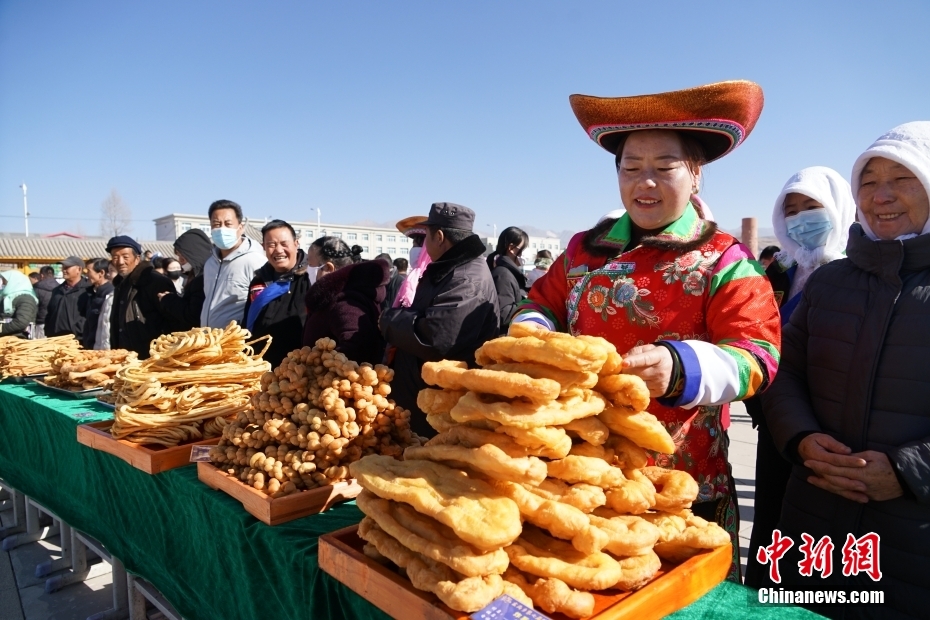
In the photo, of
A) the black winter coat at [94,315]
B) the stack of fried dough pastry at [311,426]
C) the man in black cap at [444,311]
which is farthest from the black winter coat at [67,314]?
the stack of fried dough pastry at [311,426]

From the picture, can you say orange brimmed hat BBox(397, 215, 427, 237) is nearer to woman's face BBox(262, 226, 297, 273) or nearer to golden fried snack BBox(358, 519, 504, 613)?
woman's face BBox(262, 226, 297, 273)

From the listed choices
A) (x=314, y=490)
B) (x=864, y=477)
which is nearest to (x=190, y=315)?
(x=314, y=490)

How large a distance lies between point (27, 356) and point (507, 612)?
15.8ft

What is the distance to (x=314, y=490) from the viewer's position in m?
1.74

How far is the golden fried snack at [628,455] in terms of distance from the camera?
4.19 ft

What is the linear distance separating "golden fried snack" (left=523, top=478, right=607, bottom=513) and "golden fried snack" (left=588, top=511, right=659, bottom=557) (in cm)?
4

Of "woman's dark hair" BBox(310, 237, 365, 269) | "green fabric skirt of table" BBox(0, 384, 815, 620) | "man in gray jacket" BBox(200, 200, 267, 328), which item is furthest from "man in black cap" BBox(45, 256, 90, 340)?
"woman's dark hair" BBox(310, 237, 365, 269)

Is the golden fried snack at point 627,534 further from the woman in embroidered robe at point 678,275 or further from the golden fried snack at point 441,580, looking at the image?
the woman in embroidered robe at point 678,275

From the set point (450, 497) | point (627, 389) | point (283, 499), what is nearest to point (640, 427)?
point (627, 389)

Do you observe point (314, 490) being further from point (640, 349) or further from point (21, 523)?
point (21, 523)

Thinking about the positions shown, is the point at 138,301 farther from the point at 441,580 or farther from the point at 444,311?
the point at 441,580

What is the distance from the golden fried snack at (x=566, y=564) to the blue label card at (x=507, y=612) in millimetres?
85

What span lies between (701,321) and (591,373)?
2.18ft

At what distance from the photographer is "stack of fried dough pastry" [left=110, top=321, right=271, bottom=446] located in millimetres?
2416
